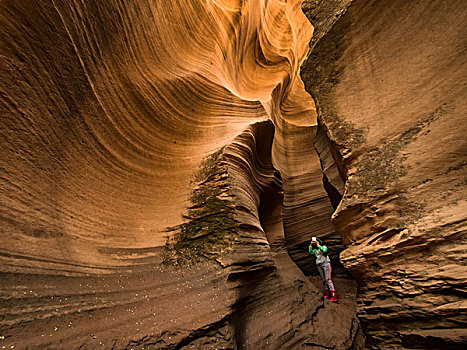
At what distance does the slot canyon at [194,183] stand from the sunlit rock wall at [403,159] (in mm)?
13

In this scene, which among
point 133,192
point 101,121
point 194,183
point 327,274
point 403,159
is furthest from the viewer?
point 327,274

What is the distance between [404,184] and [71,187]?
9.88 feet

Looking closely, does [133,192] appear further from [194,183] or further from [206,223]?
[206,223]

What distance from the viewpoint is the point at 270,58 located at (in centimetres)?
754

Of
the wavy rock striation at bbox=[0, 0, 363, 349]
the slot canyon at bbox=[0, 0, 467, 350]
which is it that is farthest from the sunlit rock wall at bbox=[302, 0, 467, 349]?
the wavy rock striation at bbox=[0, 0, 363, 349]

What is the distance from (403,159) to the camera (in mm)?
2191

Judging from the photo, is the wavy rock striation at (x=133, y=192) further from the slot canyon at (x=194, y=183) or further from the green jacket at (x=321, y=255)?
the green jacket at (x=321, y=255)

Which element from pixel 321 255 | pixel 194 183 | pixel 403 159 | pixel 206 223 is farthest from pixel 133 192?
pixel 321 255

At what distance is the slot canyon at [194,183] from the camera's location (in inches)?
63.5

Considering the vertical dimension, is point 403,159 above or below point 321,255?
above

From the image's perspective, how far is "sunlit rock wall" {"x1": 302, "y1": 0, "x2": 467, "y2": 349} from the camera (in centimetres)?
175

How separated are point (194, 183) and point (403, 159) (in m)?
2.32

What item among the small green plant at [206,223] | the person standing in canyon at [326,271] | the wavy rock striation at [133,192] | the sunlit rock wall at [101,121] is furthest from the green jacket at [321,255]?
the small green plant at [206,223]

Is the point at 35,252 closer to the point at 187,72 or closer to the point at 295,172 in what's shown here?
the point at 187,72
